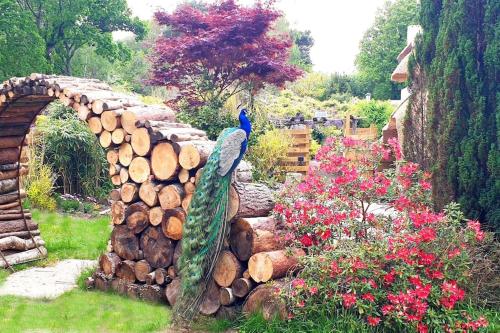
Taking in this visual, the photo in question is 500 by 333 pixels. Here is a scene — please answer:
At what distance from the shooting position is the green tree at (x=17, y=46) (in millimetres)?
12930

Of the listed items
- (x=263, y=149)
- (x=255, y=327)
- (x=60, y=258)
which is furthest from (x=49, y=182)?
(x=255, y=327)

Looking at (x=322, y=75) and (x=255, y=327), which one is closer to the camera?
(x=255, y=327)

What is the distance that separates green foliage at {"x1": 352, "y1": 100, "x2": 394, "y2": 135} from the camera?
60.6 feet

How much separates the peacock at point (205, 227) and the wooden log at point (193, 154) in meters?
0.20

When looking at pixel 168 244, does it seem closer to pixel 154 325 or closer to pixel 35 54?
pixel 154 325

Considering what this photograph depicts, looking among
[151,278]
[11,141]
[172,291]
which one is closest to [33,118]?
[11,141]

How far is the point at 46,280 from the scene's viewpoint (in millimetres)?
5852

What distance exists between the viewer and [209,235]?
424 centimetres

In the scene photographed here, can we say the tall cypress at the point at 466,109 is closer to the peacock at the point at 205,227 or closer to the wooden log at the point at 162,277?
the peacock at the point at 205,227

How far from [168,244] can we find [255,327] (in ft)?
4.06

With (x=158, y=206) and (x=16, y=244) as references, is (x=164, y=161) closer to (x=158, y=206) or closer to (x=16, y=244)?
(x=158, y=206)

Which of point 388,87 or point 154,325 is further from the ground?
point 388,87

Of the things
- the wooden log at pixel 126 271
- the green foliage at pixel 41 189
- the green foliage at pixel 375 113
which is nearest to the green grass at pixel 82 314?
the wooden log at pixel 126 271

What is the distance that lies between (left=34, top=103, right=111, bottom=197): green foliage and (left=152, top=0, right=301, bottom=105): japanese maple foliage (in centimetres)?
198
